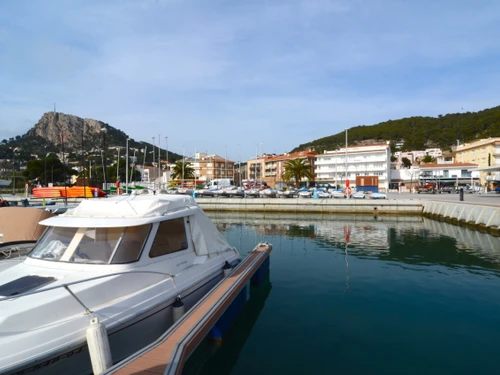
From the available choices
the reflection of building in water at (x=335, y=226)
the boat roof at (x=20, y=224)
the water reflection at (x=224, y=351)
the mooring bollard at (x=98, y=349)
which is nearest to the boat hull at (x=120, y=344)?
the mooring bollard at (x=98, y=349)

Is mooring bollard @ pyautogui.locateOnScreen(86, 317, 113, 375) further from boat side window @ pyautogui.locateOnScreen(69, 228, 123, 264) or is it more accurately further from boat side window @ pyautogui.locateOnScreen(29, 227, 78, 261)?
boat side window @ pyautogui.locateOnScreen(29, 227, 78, 261)

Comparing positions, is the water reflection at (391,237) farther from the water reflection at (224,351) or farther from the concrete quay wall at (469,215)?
the water reflection at (224,351)

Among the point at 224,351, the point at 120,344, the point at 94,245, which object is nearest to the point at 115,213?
the point at 94,245

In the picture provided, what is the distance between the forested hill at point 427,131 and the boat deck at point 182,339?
148m

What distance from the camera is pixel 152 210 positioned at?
743cm

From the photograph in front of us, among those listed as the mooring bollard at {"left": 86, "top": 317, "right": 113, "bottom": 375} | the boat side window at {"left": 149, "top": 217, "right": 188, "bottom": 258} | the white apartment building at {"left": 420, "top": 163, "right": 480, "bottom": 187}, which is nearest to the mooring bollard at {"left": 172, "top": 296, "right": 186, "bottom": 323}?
the boat side window at {"left": 149, "top": 217, "right": 188, "bottom": 258}

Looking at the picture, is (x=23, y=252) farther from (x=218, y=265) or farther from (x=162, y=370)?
(x=162, y=370)

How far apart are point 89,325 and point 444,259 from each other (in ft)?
50.6

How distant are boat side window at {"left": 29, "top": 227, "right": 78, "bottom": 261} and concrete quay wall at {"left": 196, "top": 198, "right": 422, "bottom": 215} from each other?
32365 millimetres

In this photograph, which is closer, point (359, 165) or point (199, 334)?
point (199, 334)

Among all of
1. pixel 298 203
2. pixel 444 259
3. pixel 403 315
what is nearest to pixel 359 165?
pixel 298 203

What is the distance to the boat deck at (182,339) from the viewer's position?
4.64 metres

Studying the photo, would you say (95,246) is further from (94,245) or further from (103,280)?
(103,280)

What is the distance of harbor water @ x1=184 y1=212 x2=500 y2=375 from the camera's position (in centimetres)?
667
